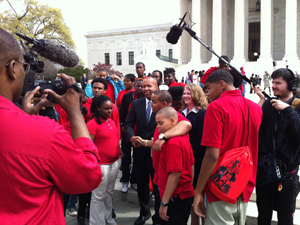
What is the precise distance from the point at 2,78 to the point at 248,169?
2137 millimetres

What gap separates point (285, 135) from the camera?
3.20m

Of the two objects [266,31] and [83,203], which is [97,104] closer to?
[83,203]

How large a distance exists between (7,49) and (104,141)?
9.47 ft

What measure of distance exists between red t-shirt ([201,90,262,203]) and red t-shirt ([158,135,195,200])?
0.38 meters

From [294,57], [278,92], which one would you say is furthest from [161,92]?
[294,57]

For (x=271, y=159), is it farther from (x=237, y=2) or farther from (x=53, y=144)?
(x=237, y=2)

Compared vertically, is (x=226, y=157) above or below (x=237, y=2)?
below

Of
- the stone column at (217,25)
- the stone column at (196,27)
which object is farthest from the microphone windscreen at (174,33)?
the stone column at (196,27)

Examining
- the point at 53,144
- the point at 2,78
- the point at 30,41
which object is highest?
the point at 30,41

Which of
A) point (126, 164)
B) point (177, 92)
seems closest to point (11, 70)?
point (177, 92)

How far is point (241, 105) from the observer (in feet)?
9.23

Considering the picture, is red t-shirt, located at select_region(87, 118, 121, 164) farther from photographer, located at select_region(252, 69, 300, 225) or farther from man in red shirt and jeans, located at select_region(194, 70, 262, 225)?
photographer, located at select_region(252, 69, 300, 225)

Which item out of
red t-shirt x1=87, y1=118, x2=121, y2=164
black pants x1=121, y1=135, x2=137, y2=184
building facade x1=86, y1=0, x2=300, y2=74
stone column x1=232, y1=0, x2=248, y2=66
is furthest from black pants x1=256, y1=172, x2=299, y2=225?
stone column x1=232, y1=0, x2=248, y2=66

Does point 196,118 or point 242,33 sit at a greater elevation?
point 242,33
